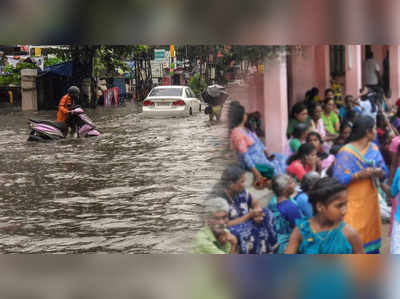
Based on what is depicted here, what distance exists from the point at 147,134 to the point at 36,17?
1.69 m

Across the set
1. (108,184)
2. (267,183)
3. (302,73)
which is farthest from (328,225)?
(108,184)

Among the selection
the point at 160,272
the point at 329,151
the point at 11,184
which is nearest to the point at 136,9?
the point at 329,151

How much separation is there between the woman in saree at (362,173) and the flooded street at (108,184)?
0.84m

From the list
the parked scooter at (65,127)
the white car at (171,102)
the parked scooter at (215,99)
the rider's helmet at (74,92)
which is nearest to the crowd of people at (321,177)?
the parked scooter at (215,99)

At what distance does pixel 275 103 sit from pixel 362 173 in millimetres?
594

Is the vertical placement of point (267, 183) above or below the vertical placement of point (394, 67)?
below

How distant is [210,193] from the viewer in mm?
3930

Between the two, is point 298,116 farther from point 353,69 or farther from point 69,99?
point 69,99

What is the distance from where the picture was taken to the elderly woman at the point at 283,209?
3.67 meters

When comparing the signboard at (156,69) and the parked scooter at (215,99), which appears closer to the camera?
the parked scooter at (215,99)

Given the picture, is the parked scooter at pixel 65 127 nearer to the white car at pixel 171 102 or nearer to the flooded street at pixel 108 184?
the flooded street at pixel 108 184

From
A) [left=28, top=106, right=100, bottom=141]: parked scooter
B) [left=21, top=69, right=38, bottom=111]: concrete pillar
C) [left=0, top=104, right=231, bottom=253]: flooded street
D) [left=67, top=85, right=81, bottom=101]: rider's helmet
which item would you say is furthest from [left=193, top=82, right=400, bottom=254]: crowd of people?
[left=21, top=69, right=38, bottom=111]: concrete pillar

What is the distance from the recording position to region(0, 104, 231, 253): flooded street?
4.86 meters

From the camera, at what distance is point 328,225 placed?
366 cm
